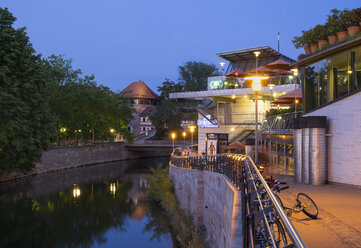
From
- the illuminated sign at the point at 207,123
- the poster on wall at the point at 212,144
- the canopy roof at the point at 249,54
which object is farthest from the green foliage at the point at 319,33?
the canopy roof at the point at 249,54

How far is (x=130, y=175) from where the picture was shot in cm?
4697

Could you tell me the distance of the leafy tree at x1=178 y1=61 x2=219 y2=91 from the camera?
7838cm

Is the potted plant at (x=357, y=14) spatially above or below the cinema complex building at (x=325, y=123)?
above

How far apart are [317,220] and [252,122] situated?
→ 30438 millimetres

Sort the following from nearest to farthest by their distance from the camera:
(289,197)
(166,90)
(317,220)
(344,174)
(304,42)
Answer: (317,220) < (289,197) < (344,174) < (304,42) < (166,90)

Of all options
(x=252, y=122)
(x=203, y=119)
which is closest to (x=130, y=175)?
(x=203, y=119)

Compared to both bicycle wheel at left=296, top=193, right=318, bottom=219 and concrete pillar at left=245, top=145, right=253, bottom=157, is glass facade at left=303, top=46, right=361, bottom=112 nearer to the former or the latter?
bicycle wheel at left=296, top=193, right=318, bottom=219

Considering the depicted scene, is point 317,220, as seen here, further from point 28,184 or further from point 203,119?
point 203,119

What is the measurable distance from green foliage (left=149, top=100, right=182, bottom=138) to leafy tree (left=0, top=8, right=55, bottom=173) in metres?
42.1

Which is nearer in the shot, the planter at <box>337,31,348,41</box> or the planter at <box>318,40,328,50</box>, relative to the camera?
the planter at <box>337,31,348,41</box>

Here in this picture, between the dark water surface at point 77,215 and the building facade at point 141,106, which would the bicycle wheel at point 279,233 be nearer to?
the dark water surface at point 77,215

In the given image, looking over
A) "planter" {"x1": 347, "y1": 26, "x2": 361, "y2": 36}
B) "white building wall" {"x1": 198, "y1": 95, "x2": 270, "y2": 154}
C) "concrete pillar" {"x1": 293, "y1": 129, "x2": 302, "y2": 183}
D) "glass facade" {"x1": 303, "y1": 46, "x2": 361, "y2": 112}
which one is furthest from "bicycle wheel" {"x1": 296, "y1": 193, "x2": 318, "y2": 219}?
"white building wall" {"x1": 198, "y1": 95, "x2": 270, "y2": 154}

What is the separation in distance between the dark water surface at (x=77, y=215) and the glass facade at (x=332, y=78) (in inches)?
414

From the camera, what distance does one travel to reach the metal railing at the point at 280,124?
73.0ft
